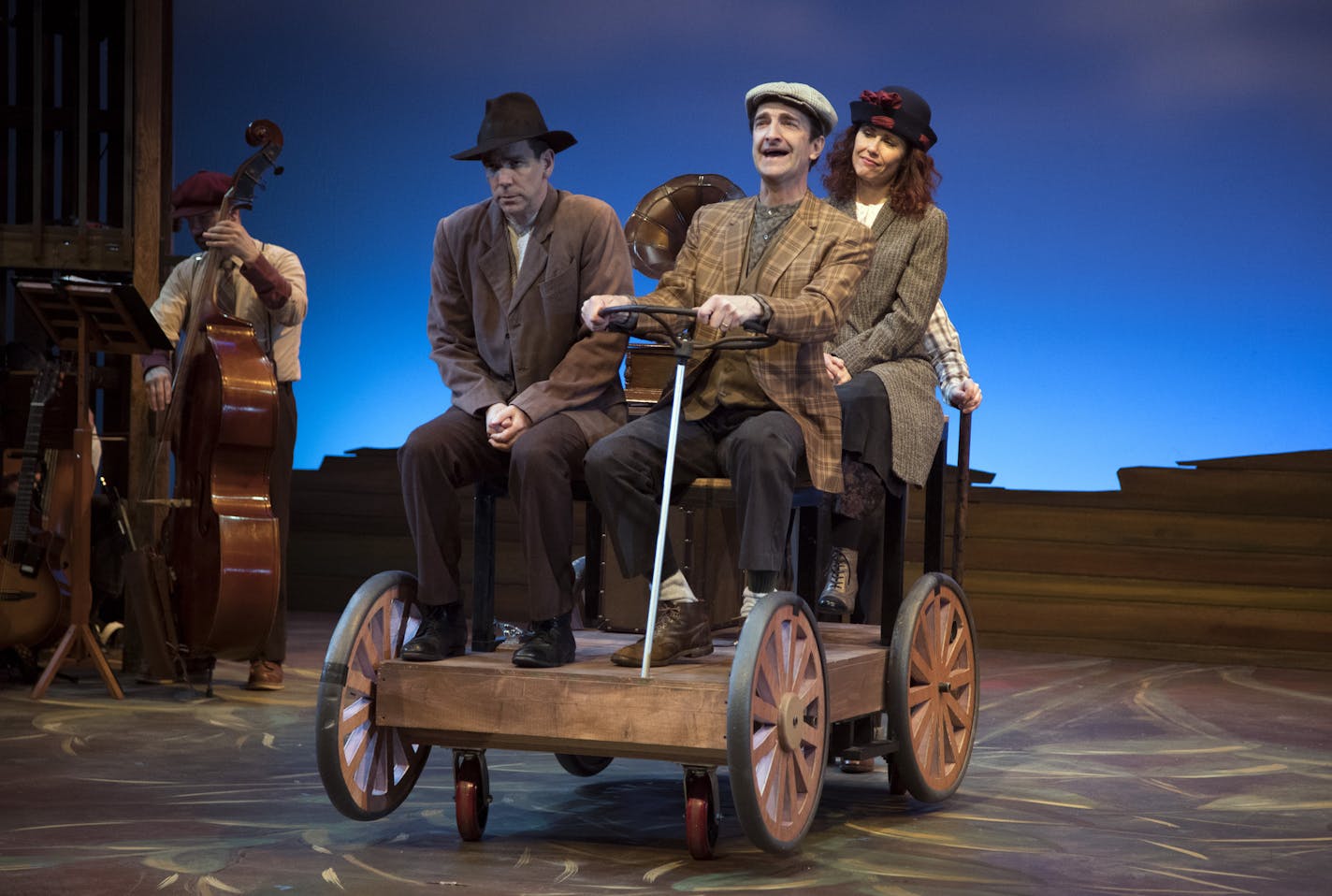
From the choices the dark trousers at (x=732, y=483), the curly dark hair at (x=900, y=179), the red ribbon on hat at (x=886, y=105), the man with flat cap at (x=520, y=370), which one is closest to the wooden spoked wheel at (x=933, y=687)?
the dark trousers at (x=732, y=483)

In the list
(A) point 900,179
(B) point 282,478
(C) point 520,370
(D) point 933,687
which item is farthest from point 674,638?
(B) point 282,478

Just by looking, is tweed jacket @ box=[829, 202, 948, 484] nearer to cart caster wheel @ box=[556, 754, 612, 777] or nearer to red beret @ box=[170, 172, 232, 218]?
cart caster wheel @ box=[556, 754, 612, 777]

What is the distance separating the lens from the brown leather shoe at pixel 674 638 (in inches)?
138

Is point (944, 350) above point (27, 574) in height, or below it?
above

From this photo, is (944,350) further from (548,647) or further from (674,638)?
(548,647)

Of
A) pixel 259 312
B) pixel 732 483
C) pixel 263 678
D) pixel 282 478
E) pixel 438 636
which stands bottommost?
pixel 263 678

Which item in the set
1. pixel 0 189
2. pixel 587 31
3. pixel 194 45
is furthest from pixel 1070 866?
pixel 194 45

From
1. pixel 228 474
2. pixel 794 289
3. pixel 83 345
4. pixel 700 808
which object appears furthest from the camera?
pixel 83 345

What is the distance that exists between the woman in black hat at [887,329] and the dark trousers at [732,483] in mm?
408

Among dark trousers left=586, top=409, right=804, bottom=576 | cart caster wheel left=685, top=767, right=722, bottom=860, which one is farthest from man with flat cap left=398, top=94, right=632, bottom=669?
cart caster wheel left=685, top=767, right=722, bottom=860

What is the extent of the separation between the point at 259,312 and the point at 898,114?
2.54 metres

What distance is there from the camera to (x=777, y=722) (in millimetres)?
3336

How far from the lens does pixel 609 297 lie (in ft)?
11.8

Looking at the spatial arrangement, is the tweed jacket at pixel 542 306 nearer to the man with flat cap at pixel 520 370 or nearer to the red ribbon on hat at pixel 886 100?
the man with flat cap at pixel 520 370
